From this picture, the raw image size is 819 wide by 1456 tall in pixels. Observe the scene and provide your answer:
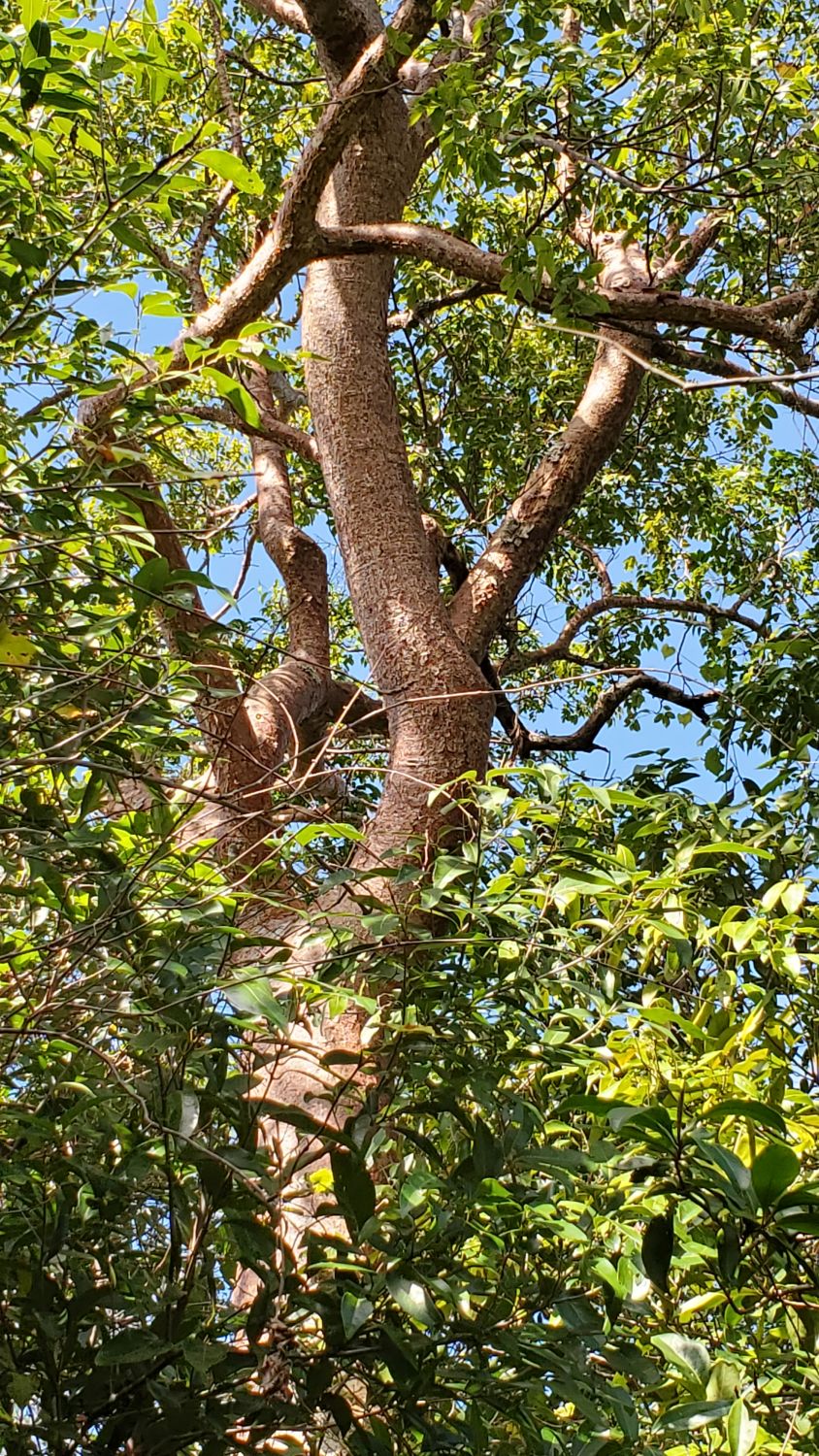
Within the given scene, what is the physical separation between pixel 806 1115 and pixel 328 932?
2.34ft

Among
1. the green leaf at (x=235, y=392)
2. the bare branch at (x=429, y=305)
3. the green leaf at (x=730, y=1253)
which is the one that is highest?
the bare branch at (x=429, y=305)

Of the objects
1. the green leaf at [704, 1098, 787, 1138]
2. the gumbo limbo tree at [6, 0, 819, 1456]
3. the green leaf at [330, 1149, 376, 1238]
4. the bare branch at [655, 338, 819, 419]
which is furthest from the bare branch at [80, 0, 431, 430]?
the green leaf at [704, 1098, 787, 1138]

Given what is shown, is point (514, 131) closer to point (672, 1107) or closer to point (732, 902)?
point (732, 902)

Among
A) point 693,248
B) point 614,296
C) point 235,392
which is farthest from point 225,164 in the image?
point 693,248

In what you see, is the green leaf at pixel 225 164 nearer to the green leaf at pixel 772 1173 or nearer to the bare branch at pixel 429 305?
the green leaf at pixel 772 1173

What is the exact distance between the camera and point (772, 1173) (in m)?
0.85

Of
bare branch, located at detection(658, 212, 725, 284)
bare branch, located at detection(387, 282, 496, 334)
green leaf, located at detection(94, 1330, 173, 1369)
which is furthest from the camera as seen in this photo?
bare branch, located at detection(387, 282, 496, 334)

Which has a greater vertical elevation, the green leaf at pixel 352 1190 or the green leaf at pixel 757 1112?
the green leaf at pixel 352 1190

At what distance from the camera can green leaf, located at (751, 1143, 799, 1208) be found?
2.76 ft

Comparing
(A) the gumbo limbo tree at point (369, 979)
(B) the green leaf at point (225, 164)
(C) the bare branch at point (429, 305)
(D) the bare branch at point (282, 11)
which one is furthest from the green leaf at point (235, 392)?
(D) the bare branch at point (282, 11)

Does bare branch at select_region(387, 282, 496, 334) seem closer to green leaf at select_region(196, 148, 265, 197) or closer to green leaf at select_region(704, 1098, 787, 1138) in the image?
green leaf at select_region(196, 148, 265, 197)

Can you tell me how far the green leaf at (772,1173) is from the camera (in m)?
0.84

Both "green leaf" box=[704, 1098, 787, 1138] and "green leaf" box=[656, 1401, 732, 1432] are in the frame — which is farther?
"green leaf" box=[656, 1401, 732, 1432]

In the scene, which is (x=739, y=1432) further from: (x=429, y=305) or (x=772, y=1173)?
(x=429, y=305)
